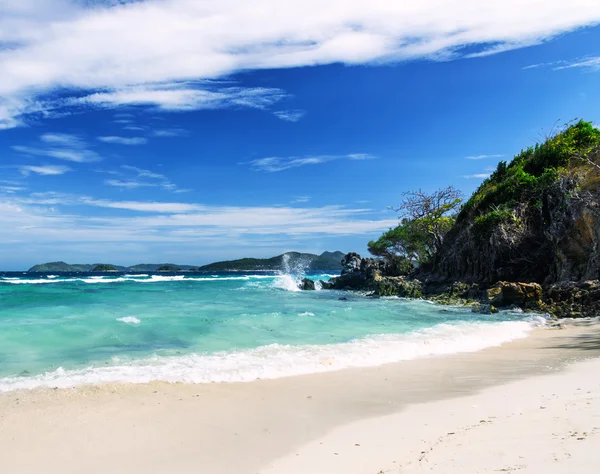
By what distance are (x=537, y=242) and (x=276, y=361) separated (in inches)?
723

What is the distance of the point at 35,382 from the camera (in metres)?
7.12

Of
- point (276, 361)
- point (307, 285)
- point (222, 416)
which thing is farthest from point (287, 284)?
point (222, 416)

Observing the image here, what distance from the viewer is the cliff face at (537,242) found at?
1770 cm

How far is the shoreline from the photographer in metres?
4.29

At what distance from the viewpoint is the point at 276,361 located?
8.52 meters

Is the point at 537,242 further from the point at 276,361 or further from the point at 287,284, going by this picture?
the point at 287,284

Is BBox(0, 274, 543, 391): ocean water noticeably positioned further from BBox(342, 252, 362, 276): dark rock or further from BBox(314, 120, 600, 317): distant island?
BBox(342, 252, 362, 276): dark rock

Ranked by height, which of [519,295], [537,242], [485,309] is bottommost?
[485,309]

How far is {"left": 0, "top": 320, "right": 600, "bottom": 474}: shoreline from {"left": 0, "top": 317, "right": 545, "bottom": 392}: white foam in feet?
1.46

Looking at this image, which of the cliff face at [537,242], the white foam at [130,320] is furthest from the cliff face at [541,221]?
the white foam at [130,320]

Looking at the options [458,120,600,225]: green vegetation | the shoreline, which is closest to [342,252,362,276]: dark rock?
[458,120,600,225]: green vegetation

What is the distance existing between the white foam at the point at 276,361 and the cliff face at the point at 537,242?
8425 mm

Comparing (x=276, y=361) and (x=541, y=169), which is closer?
(x=276, y=361)

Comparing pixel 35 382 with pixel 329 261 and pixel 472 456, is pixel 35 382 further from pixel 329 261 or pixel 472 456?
pixel 329 261
